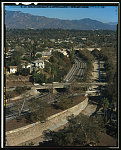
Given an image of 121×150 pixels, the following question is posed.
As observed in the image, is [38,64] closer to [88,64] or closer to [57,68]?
[57,68]

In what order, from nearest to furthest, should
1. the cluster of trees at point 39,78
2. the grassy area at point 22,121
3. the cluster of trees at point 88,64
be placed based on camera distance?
1. the grassy area at point 22,121
2. the cluster of trees at point 39,78
3. the cluster of trees at point 88,64

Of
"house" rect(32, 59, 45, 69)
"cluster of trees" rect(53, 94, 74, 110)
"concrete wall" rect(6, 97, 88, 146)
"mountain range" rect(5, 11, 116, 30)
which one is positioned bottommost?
"concrete wall" rect(6, 97, 88, 146)

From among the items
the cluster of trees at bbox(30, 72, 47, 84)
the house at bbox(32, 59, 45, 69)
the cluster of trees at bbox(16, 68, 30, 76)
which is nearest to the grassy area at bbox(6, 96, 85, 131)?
the cluster of trees at bbox(30, 72, 47, 84)

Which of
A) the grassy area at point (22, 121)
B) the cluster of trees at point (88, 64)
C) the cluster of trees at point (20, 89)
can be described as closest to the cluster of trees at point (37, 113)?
the grassy area at point (22, 121)

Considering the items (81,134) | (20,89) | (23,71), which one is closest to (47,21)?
(81,134)

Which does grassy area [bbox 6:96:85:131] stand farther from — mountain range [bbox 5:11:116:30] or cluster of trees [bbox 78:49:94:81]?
cluster of trees [bbox 78:49:94:81]

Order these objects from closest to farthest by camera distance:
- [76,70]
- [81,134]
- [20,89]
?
[81,134]
[20,89]
[76,70]

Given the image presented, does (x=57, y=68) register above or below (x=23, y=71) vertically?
above

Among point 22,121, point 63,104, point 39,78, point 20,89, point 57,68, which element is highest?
point 57,68

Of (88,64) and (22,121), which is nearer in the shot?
(22,121)

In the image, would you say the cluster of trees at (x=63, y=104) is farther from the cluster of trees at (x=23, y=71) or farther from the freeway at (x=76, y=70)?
the cluster of trees at (x=23, y=71)

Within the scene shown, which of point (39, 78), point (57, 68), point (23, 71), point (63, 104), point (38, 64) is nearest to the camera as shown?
point (63, 104)
